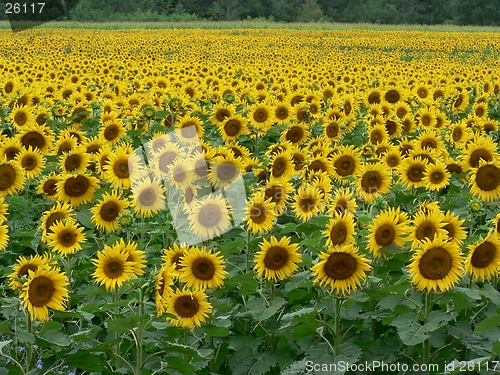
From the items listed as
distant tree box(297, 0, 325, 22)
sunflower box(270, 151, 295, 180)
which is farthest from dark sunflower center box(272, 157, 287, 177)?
distant tree box(297, 0, 325, 22)

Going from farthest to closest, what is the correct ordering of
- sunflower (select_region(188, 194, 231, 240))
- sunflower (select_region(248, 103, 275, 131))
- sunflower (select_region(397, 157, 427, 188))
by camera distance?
sunflower (select_region(248, 103, 275, 131)) < sunflower (select_region(397, 157, 427, 188)) < sunflower (select_region(188, 194, 231, 240))

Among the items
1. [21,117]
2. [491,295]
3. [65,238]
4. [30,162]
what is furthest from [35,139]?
[491,295]

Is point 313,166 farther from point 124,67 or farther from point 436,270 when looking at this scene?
point 124,67

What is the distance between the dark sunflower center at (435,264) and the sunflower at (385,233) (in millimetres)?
380

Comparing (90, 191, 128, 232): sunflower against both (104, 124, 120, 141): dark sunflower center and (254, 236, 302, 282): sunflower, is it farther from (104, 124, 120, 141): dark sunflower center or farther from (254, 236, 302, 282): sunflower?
(104, 124, 120, 141): dark sunflower center

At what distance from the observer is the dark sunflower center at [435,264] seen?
347 centimetres

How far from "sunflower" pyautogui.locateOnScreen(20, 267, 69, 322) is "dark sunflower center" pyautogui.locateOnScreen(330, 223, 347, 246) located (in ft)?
4.64

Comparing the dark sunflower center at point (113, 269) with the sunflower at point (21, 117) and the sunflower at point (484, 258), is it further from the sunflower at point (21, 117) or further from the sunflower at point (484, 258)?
the sunflower at point (21, 117)

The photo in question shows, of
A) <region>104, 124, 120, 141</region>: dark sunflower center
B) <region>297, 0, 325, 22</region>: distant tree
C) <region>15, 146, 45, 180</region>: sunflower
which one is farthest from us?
<region>297, 0, 325, 22</region>: distant tree

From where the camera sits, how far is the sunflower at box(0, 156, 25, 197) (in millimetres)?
5863

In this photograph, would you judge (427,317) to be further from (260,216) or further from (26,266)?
(26,266)

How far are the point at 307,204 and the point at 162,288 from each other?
1560 millimetres

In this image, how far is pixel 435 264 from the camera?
3.48 m

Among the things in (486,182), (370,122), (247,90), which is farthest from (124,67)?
(486,182)
